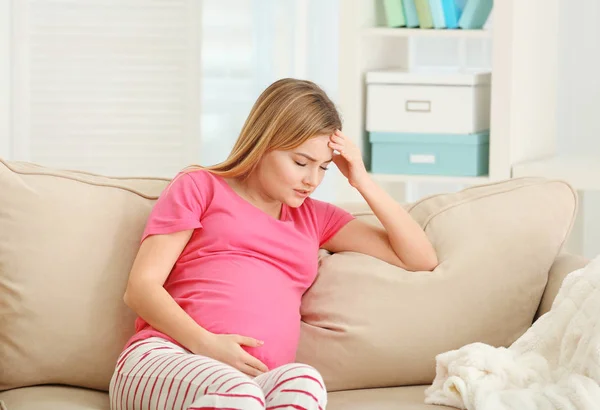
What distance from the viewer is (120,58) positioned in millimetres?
3654

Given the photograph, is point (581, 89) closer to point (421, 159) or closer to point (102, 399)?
point (421, 159)

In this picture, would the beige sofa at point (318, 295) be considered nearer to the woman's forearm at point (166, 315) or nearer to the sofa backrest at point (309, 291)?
the sofa backrest at point (309, 291)

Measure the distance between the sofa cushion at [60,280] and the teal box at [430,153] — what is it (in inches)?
47.1

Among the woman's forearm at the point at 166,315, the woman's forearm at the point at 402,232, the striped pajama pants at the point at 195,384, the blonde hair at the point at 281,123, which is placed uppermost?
the blonde hair at the point at 281,123

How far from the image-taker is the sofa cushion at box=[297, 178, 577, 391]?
6.41 ft

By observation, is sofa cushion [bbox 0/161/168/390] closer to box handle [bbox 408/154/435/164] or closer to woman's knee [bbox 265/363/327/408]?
woman's knee [bbox 265/363/327/408]

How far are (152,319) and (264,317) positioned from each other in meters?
0.21

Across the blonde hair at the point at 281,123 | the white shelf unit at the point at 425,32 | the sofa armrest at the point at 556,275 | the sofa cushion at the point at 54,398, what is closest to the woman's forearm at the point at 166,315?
the sofa cushion at the point at 54,398

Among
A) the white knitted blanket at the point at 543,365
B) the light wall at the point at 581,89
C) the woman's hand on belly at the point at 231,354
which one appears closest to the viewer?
the white knitted blanket at the point at 543,365

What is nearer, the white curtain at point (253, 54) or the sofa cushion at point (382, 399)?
the sofa cushion at point (382, 399)

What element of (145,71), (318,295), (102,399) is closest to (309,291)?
(318,295)

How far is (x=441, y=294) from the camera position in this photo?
A: 1.99 metres

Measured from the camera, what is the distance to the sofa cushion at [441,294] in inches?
77.0

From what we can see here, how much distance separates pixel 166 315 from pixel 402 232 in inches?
19.5
